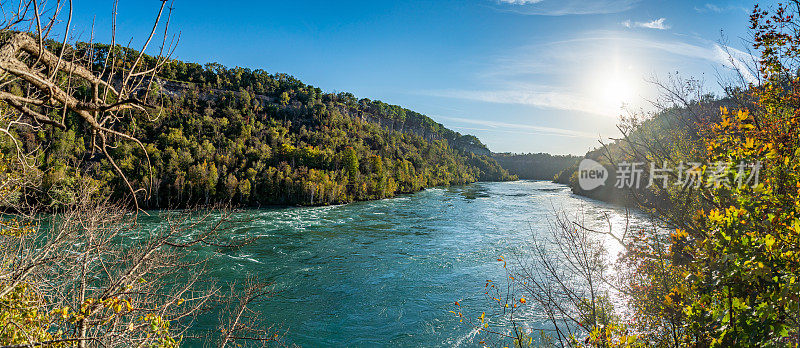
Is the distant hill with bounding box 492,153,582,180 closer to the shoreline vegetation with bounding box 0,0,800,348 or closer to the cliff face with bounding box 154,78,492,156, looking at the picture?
the shoreline vegetation with bounding box 0,0,800,348

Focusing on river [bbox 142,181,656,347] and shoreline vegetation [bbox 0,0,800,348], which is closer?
shoreline vegetation [bbox 0,0,800,348]

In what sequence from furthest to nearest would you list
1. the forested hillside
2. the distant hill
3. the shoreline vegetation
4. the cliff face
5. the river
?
the distant hill → the cliff face → the forested hillside → the river → the shoreline vegetation

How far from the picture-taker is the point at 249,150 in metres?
54.8

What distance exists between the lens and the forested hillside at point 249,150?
39909 mm

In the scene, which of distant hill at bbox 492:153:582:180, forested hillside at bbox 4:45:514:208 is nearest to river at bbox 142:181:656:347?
forested hillside at bbox 4:45:514:208

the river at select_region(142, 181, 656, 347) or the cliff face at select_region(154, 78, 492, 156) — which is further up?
the cliff face at select_region(154, 78, 492, 156)

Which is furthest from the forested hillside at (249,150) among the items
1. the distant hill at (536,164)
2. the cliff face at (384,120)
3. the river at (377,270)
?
the distant hill at (536,164)

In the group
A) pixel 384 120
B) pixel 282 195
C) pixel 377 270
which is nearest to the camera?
pixel 377 270

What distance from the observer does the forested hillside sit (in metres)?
39.9

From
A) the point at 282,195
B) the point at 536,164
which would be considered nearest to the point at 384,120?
the point at 282,195

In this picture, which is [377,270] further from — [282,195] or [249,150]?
[249,150]

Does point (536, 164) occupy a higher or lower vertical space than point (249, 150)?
higher

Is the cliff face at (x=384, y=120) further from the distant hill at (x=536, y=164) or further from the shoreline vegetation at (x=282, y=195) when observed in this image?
the distant hill at (x=536, y=164)

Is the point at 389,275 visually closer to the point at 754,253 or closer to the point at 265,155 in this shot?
the point at 754,253
